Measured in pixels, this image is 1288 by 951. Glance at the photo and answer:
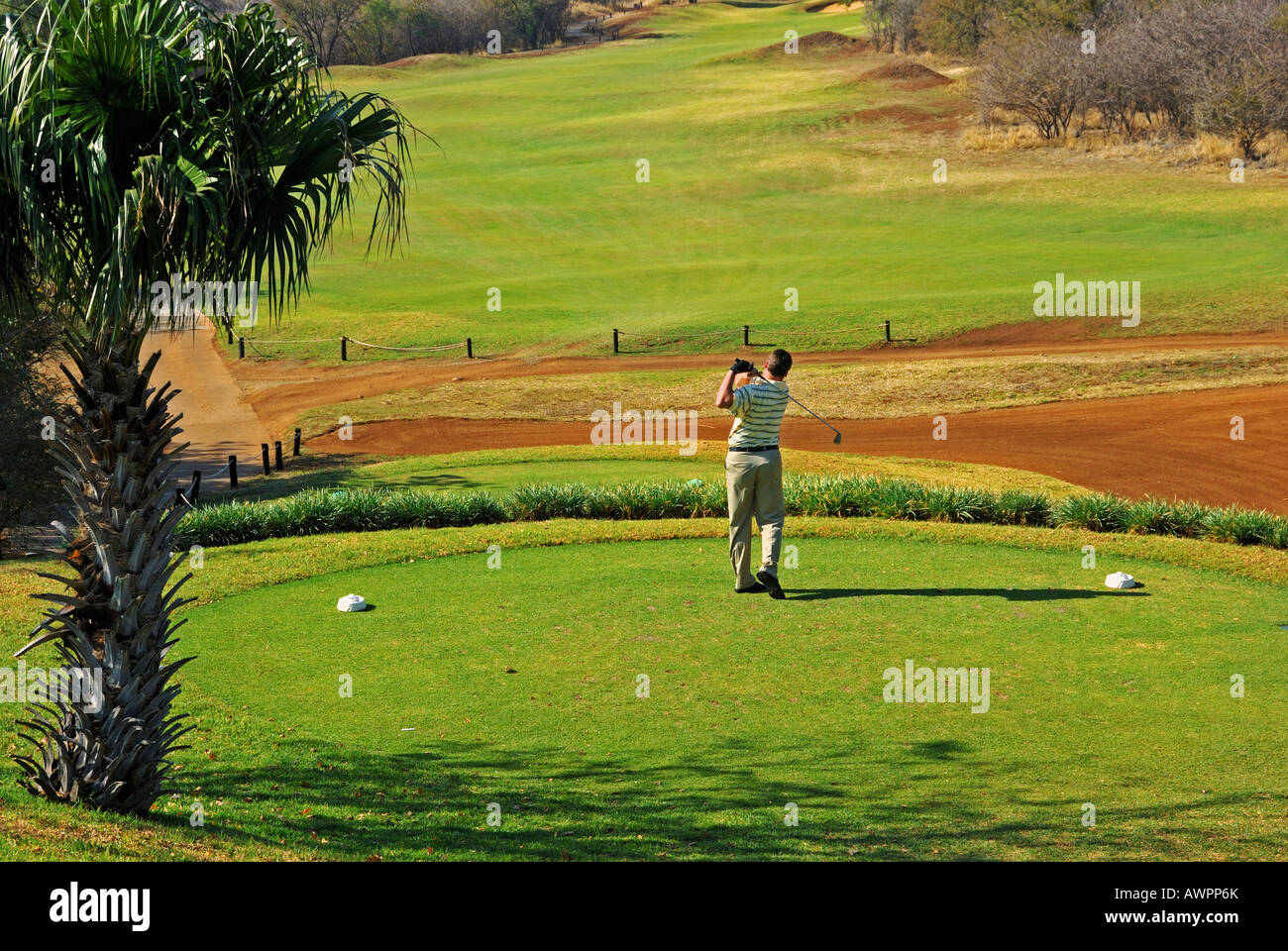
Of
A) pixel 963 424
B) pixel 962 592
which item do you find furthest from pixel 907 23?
pixel 962 592

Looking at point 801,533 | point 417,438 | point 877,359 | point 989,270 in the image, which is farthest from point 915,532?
point 989,270

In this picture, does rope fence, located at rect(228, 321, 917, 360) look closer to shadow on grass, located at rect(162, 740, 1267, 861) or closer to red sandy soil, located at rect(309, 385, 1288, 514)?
red sandy soil, located at rect(309, 385, 1288, 514)

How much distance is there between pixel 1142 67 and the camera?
65375 millimetres

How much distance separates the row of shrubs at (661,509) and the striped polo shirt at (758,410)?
18.3 feet

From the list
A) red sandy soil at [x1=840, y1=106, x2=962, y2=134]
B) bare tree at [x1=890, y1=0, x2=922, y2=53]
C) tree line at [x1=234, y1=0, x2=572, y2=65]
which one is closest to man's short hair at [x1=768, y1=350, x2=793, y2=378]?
red sandy soil at [x1=840, y1=106, x2=962, y2=134]

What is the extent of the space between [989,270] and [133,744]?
44.6m

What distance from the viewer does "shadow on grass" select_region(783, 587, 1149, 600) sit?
13.9 m

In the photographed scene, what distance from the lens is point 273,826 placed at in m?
8.45

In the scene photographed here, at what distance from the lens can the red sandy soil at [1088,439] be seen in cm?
2447

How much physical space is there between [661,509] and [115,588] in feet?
39.3

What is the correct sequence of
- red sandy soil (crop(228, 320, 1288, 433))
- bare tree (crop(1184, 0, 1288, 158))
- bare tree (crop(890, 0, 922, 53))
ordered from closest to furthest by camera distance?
1. red sandy soil (crop(228, 320, 1288, 433))
2. bare tree (crop(1184, 0, 1288, 158))
3. bare tree (crop(890, 0, 922, 53))

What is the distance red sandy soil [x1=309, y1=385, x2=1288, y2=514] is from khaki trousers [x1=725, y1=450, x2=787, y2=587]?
40.4 ft

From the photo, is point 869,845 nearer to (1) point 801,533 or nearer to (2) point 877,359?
(1) point 801,533

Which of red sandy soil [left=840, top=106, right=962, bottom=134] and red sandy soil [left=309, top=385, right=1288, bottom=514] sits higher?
red sandy soil [left=840, top=106, right=962, bottom=134]
